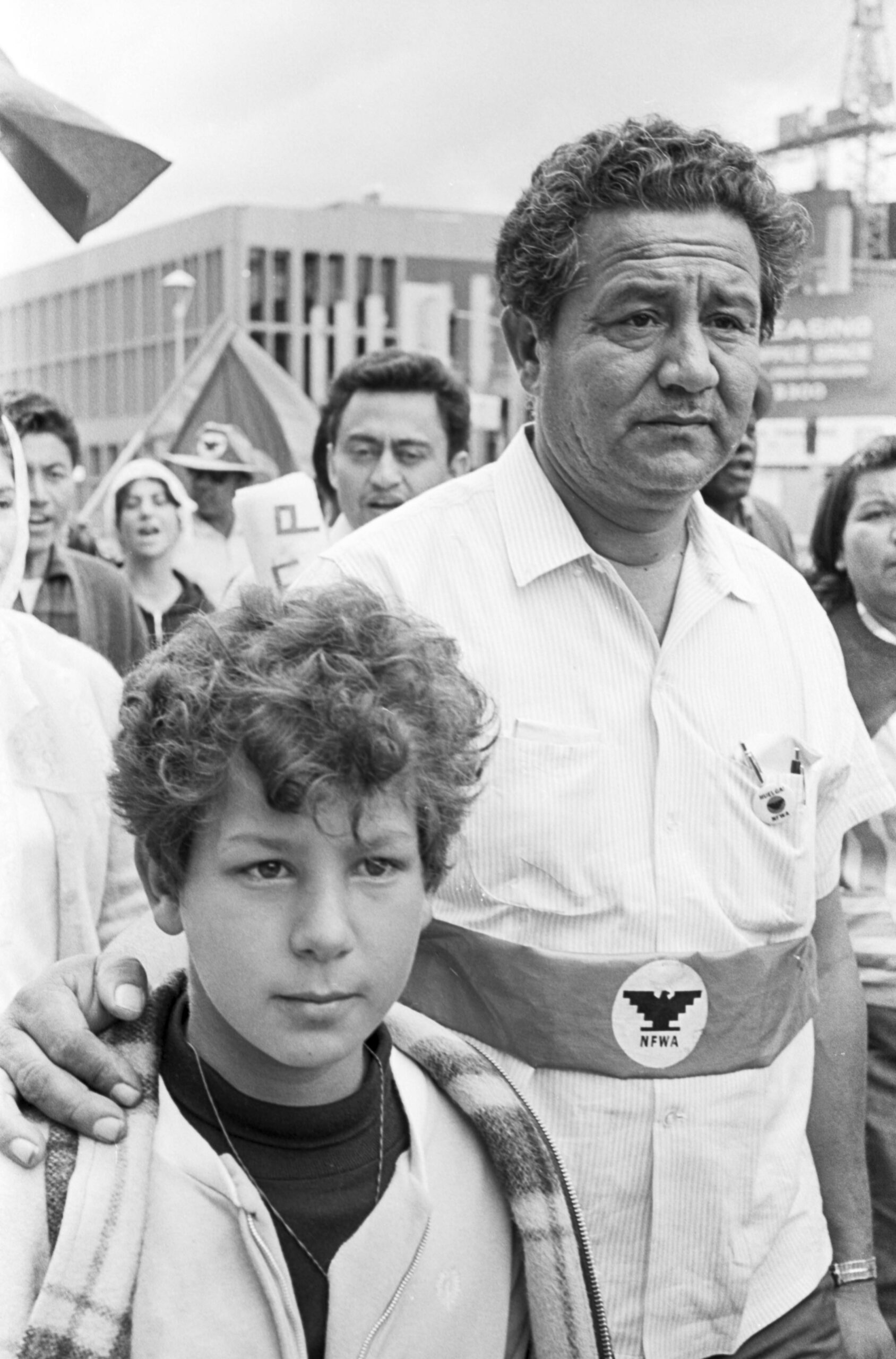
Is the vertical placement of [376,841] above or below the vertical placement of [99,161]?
below

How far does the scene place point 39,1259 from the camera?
1.37 meters

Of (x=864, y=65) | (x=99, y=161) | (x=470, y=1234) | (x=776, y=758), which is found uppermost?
(x=864, y=65)

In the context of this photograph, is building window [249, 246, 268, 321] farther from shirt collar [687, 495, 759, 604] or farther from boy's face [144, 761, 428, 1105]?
boy's face [144, 761, 428, 1105]

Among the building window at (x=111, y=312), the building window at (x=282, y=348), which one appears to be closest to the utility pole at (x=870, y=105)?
the building window at (x=111, y=312)

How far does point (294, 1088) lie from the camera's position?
61.3 inches

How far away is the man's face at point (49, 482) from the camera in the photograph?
483 centimetres

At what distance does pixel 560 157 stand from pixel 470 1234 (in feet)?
4.27

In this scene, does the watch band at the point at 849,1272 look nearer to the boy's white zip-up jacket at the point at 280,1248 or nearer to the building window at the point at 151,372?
the boy's white zip-up jacket at the point at 280,1248

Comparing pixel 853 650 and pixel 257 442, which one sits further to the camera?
pixel 257 442

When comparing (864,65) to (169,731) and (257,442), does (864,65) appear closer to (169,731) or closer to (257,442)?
(257,442)

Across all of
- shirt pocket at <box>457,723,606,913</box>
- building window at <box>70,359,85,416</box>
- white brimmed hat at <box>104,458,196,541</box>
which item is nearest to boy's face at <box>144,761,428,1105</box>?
shirt pocket at <box>457,723,606,913</box>

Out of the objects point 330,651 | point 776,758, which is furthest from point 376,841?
point 776,758

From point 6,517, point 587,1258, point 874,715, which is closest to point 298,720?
point 587,1258

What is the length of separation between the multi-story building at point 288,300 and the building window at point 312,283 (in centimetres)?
4
